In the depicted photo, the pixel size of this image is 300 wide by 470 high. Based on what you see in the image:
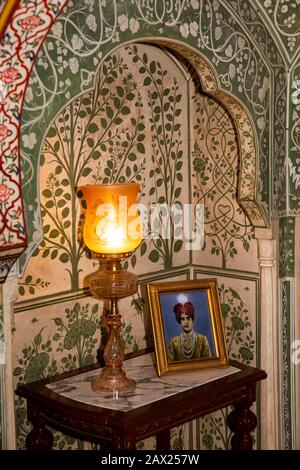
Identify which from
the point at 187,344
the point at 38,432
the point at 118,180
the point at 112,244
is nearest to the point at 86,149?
the point at 118,180

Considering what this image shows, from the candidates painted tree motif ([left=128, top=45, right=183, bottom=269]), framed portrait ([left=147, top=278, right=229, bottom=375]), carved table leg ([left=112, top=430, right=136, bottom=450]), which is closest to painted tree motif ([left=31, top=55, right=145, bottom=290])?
painted tree motif ([left=128, top=45, right=183, bottom=269])

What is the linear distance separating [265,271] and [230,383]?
665mm

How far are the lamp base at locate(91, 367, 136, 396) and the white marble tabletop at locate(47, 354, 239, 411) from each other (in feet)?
0.08

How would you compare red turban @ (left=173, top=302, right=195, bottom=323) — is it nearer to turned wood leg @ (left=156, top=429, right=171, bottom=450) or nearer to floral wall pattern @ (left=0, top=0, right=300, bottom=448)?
floral wall pattern @ (left=0, top=0, right=300, bottom=448)

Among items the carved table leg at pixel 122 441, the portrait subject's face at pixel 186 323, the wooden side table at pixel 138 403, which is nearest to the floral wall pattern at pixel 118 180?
the wooden side table at pixel 138 403

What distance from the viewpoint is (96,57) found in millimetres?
2893

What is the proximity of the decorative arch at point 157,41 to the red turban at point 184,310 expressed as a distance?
566 mm

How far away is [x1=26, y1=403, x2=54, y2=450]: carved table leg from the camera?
11.1ft

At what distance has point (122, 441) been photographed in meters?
3.05

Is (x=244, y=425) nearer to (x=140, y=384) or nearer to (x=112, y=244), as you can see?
(x=140, y=384)

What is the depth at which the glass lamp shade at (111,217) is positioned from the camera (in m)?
3.18

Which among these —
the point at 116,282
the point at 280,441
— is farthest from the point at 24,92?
the point at 280,441
